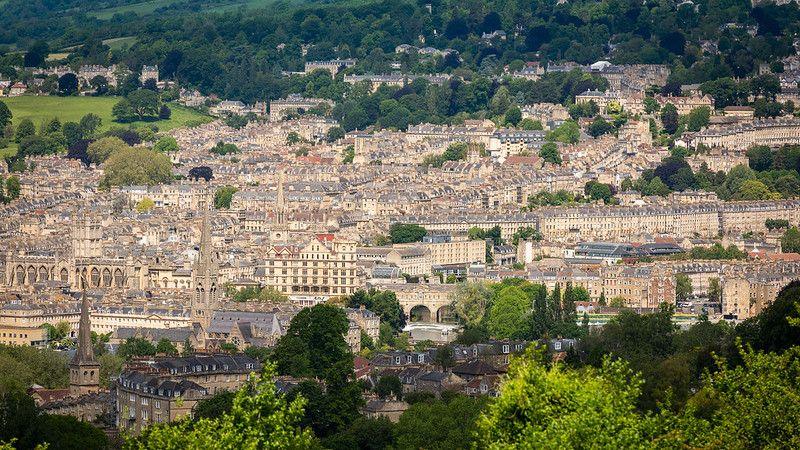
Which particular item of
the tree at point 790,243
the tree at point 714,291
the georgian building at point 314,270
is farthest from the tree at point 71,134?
the tree at point 714,291

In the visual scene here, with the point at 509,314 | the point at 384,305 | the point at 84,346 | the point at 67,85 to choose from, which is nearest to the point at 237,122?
the point at 67,85

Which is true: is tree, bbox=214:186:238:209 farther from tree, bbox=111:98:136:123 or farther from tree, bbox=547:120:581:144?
tree, bbox=111:98:136:123

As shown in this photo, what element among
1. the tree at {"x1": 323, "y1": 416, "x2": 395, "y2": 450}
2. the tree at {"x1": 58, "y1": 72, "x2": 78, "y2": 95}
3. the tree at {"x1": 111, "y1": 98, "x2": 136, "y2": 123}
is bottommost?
the tree at {"x1": 323, "y1": 416, "x2": 395, "y2": 450}

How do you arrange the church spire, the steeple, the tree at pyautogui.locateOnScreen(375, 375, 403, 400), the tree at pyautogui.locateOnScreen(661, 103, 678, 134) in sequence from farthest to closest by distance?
the tree at pyautogui.locateOnScreen(661, 103, 678, 134)
the steeple
the church spire
the tree at pyautogui.locateOnScreen(375, 375, 403, 400)

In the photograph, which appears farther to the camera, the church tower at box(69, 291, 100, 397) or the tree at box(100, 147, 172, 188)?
the tree at box(100, 147, 172, 188)

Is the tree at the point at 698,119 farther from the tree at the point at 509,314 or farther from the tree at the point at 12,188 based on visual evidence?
the tree at the point at 509,314

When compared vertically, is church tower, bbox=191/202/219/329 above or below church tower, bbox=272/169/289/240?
below

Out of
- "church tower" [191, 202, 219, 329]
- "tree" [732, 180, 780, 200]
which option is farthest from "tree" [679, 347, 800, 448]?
"tree" [732, 180, 780, 200]

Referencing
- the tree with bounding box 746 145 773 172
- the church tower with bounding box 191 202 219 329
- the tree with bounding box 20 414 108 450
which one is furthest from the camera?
the tree with bounding box 746 145 773 172
